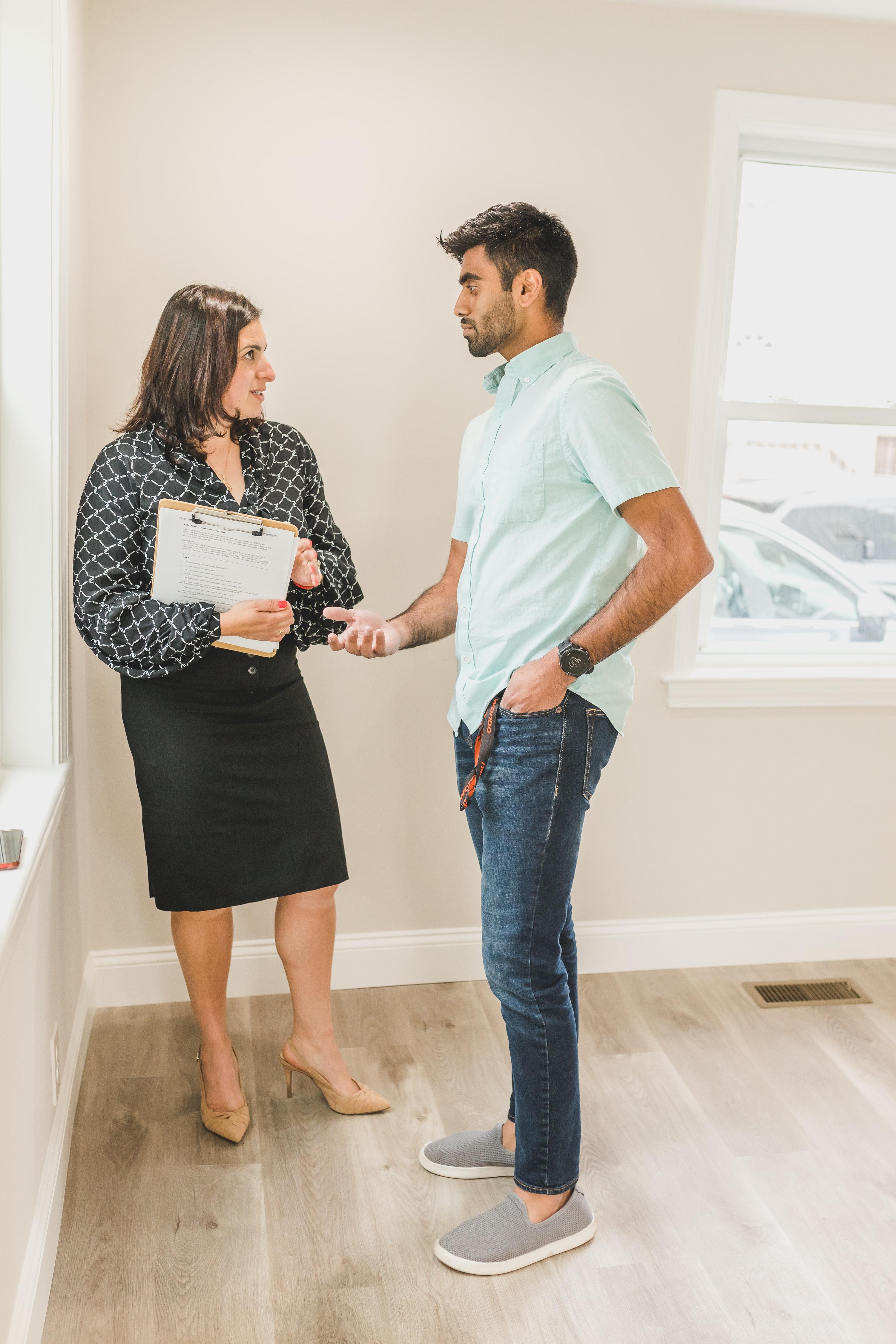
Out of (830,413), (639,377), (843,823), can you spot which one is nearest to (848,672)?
(843,823)

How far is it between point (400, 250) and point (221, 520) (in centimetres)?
104

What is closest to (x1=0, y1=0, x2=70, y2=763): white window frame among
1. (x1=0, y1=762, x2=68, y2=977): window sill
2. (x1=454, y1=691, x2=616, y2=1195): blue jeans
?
(x1=0, y1=762, x2=68, y2=977): window sill

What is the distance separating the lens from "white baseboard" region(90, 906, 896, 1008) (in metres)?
2.65

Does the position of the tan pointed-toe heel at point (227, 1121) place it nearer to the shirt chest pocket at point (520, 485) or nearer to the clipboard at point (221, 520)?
the clipboard at point (221, 520)

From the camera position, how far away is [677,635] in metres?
2.77

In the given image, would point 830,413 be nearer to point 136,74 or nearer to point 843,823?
point 843,823

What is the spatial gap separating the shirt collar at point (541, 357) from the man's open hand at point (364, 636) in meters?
0.53

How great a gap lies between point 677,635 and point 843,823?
74 centimetres

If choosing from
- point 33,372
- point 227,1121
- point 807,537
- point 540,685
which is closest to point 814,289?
point 807,537

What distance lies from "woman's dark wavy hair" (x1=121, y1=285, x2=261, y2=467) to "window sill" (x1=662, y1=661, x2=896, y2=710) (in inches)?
54.9

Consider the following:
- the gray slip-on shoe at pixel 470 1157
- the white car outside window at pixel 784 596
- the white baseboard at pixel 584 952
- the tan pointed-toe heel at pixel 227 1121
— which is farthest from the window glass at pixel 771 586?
the tan pointed-toe heel at pixel 227 1121

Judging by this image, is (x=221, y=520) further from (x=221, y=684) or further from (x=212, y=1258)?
(x=212, y=1258)

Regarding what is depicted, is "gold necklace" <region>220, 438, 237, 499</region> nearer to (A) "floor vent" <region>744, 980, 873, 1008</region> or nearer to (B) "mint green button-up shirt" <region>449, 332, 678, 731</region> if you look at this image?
(B) "mint green button-up shirt" <region>449, 332, 678, 731</region>

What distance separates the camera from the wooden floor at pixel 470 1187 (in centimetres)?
168
